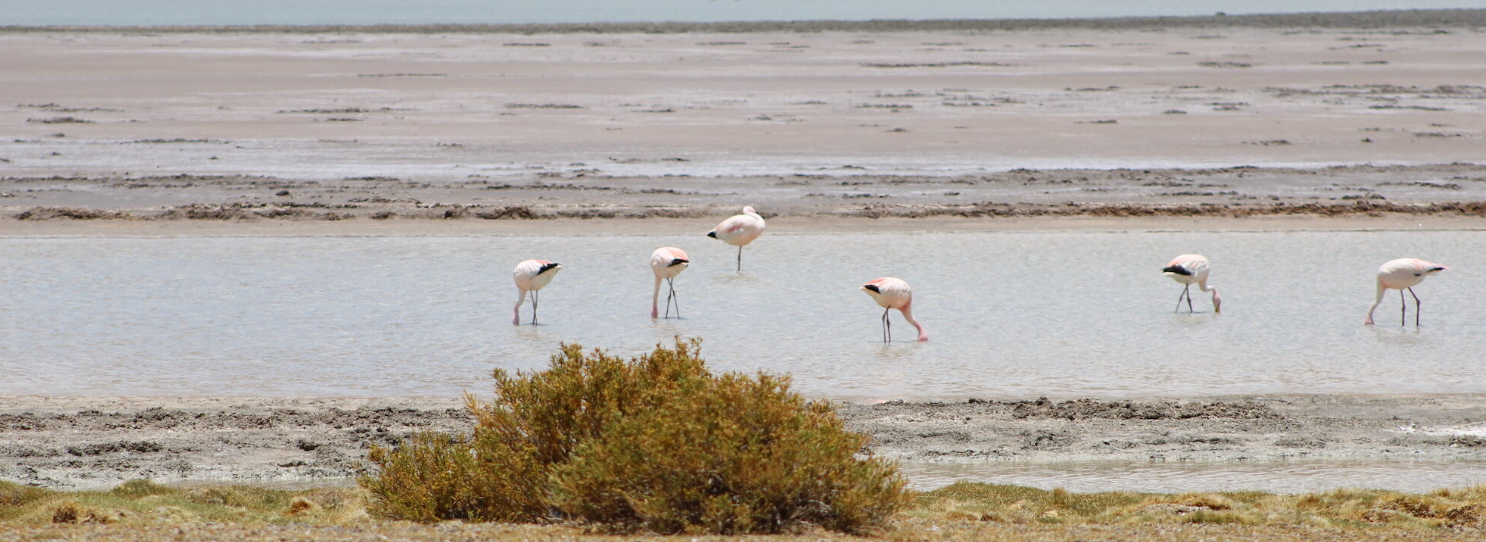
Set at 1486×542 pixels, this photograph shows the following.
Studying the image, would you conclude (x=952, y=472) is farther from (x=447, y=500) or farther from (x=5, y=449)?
(x=5, y=449)

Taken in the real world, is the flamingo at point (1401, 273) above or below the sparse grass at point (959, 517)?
above

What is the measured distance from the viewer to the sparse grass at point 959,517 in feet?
17.0

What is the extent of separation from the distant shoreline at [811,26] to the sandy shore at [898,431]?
5130cm

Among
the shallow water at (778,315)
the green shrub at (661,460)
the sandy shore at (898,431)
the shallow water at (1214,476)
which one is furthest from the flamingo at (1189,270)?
the green shrub at (661,460)

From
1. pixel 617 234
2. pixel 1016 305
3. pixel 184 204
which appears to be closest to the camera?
pixel 1016 305

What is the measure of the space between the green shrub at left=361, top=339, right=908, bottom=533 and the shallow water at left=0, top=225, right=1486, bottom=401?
11.2 feet

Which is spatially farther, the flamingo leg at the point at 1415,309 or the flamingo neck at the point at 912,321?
the flamingo leg at the point at 1415,309

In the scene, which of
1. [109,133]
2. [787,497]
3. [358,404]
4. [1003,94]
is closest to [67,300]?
[358,404]

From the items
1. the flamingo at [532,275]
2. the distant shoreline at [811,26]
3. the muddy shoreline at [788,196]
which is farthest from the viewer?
the distant shoreline at [811,26]

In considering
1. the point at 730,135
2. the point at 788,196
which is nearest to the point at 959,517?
the point at 788,196

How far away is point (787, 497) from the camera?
5.15 m

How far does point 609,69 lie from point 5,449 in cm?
3062

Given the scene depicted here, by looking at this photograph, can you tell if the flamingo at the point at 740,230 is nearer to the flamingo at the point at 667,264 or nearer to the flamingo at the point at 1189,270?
the flamingo at the point at 667,264

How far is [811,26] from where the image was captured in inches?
2532
